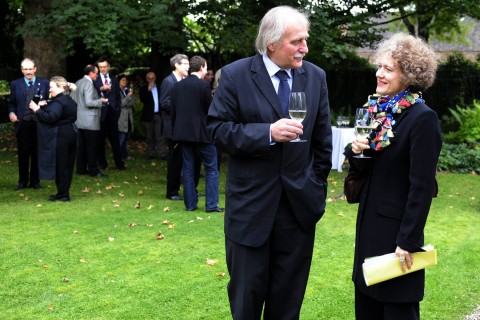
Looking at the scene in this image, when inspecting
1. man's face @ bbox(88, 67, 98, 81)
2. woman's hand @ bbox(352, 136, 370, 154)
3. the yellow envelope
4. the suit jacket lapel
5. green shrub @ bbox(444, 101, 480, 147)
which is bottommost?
the yellow envelope

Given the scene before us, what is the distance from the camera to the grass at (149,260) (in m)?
5.80

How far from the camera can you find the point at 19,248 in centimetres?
773

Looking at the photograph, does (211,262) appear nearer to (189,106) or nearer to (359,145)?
(189,106)

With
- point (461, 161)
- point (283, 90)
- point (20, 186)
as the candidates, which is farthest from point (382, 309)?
point (461, 161)

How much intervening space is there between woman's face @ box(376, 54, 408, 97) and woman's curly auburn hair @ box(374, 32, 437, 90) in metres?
0.02

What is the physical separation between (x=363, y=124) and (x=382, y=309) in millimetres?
1124

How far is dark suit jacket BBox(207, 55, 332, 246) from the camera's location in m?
4.00

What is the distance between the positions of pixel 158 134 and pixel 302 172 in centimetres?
1323

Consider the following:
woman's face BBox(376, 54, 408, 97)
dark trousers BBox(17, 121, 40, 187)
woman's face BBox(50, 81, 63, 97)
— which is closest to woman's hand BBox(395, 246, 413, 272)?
woman's face BBox(376, 54, 408, 97)

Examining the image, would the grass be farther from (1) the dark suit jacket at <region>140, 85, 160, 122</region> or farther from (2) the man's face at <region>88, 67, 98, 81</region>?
(1) the dark suit jacket at <region>140, 85, 160, 122</region>

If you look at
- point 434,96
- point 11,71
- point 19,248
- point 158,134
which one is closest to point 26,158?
point 19,248

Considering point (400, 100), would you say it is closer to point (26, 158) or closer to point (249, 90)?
point (249, 90)

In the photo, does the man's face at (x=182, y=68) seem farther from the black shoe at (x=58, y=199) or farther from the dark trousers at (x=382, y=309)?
the dark trousers at (x=382, y=309)

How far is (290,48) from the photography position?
157 inches
